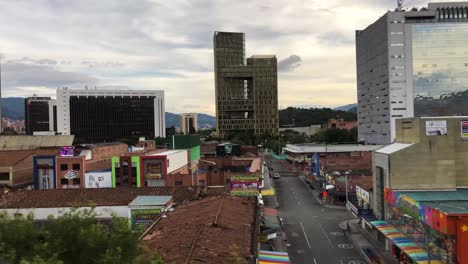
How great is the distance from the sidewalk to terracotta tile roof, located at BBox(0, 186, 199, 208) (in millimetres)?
16569

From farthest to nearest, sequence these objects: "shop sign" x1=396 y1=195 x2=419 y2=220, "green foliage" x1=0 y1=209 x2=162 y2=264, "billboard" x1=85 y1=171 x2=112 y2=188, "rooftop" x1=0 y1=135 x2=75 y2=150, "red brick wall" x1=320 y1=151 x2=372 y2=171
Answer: "rooftop" x1=0 y1=135 x2=75 y2=150 → "red brick wall" x1=320 y1=151 x2=372 y2=171 → "billboard" x1=85 y1=171 x2=112 y2=188 → "shop sign" x1=396 y1=195 x2=419 y2=220 → "green foliage" x1=0 y1=209 x2=162 y2=264

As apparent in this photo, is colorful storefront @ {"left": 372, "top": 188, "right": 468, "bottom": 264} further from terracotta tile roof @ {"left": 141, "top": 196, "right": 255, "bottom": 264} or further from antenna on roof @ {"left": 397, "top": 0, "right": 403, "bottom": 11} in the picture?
antenna on roof @ {"left": 397, "top": 0, "right": 403, "bottom": 11}

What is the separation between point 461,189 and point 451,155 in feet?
10.7

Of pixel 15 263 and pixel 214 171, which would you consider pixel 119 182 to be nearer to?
pixel 214 171

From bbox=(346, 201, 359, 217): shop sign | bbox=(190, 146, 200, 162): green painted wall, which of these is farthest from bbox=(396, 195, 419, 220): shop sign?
bbox=(190, 146, 200, 162): green painted wall

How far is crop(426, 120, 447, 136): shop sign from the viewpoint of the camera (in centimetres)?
4118

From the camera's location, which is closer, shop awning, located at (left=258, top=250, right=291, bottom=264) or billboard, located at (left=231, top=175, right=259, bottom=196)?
shop awning, located at (left=258, top=250, right=291, bottom=264)

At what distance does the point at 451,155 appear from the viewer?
1622 inches

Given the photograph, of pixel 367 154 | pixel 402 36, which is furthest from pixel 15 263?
pixel 402 36

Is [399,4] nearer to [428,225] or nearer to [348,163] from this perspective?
[348,163]

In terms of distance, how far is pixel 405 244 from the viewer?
35062 millimetres

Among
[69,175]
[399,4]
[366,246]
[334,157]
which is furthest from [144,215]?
[399,4]

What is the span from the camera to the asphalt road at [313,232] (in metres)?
42.3

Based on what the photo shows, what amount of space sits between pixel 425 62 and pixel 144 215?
131m
